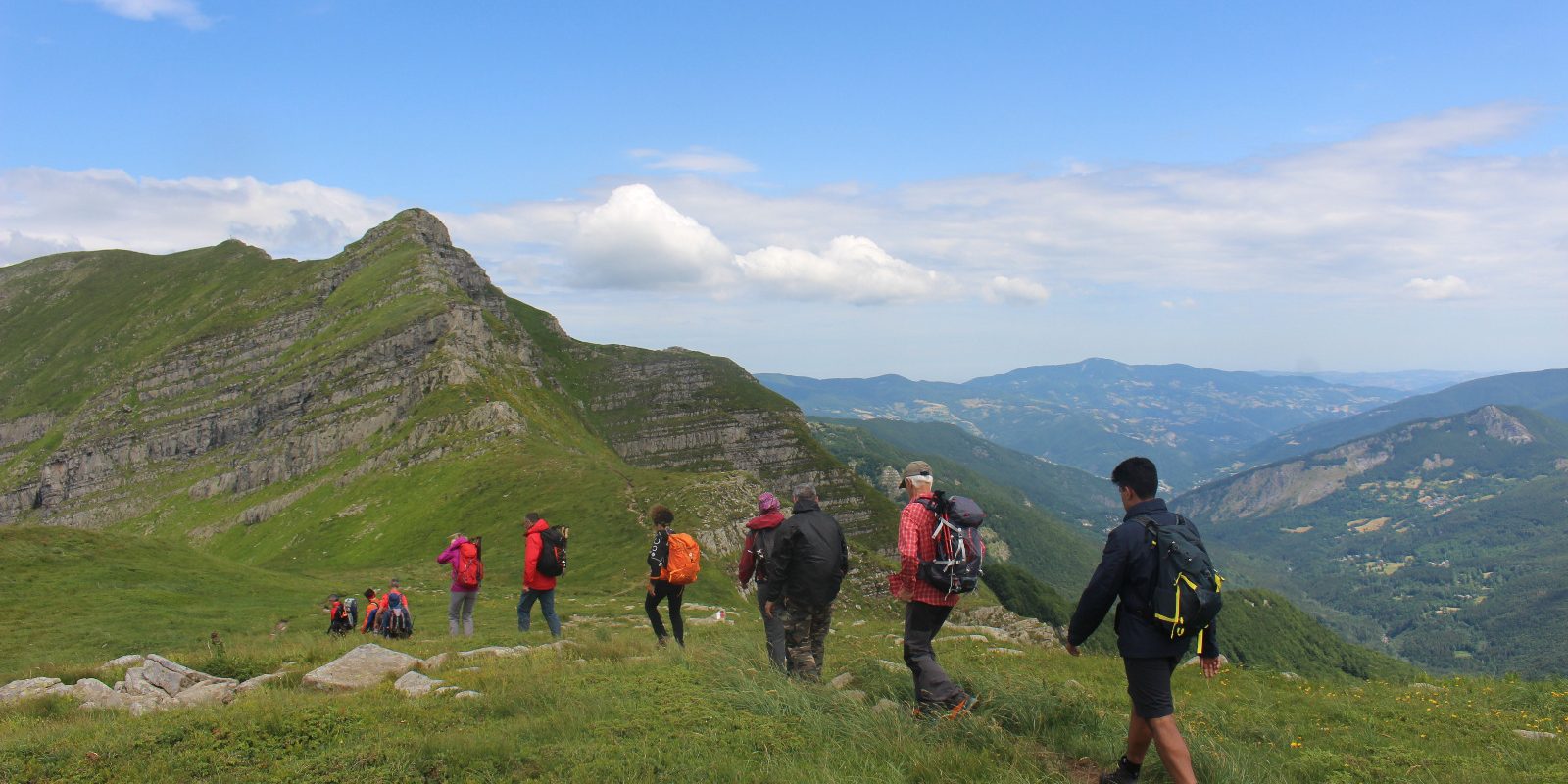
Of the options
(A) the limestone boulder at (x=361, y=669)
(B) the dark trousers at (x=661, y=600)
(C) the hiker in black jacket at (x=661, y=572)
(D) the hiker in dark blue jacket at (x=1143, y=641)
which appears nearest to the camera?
(D) the hiker in dark blue jacket at (x=1143, y=641)

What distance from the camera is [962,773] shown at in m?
8.21

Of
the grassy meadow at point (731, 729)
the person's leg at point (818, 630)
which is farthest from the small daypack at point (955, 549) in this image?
the person's leg at point (818, 630)

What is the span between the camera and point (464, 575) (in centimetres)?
2331

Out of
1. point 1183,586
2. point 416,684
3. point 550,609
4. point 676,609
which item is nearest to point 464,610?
point 550,609

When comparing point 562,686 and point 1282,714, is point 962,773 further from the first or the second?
point 1282,714

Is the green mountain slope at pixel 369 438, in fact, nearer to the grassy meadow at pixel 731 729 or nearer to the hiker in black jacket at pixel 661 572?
the hiker in black jacket at pixel 661 572

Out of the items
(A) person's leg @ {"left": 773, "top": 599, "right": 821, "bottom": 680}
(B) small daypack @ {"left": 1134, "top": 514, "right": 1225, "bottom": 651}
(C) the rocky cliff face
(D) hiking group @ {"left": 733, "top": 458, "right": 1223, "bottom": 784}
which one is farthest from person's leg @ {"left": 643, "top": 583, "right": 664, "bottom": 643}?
(C) the rocky cliff face

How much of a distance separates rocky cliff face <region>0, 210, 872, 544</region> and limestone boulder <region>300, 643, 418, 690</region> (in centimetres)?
8712

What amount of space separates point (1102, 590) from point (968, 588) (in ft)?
6.98

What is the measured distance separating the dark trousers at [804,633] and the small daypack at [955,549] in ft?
9.62

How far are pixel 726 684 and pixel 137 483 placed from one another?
15771cm

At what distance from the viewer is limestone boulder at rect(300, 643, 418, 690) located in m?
13.3

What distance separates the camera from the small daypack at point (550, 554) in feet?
66.5

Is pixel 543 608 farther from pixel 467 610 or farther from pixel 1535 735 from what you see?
pixel 1535 735
